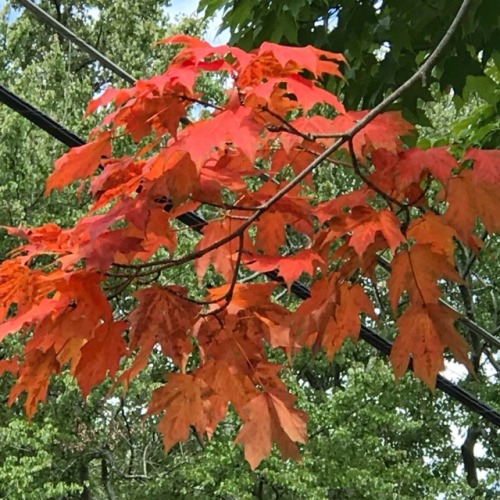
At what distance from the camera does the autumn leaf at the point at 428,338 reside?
0.90 m

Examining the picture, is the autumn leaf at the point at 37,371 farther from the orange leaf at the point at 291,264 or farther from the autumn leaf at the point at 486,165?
the autumn leaf at the point at 486,165

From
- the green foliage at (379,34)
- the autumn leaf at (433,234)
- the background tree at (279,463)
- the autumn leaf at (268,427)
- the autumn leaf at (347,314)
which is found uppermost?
the background tree at (279,463)

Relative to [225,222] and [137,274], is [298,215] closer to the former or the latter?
[225,222]

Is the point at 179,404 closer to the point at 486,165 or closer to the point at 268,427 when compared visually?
the point at 268,427

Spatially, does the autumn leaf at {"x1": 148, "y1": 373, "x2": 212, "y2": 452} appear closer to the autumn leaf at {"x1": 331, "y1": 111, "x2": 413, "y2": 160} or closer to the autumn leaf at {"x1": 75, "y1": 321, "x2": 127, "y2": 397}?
the autumn leaf at {"x1": 75, "y1": 321, "x2": 127, "y2": 397}

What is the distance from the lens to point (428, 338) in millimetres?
907

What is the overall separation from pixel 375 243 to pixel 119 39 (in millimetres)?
7686

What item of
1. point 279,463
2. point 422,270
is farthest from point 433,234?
point 279,463

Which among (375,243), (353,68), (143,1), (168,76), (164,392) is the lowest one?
(164,392)

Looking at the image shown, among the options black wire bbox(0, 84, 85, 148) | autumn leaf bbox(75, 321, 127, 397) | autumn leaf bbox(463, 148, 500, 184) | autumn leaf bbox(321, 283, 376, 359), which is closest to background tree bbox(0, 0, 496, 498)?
black wire bbox(0, 84, 85, 148)

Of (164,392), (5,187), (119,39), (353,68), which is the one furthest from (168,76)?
(119,39)

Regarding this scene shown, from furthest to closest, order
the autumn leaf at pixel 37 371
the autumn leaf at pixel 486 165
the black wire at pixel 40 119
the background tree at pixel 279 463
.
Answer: the background tree at pixel 279 463, the black wire at pixel 40 119, the autumn leaf at pixel 37 371, the autumn leaf at pixel 486 165

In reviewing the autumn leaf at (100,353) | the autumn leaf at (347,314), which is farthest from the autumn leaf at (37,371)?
the autumn leaf at (347,314)

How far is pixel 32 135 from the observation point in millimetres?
6934
